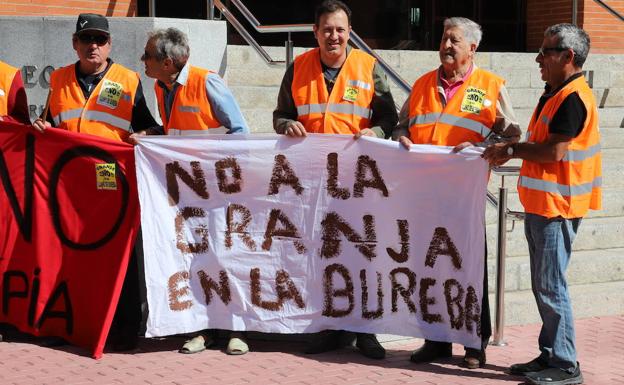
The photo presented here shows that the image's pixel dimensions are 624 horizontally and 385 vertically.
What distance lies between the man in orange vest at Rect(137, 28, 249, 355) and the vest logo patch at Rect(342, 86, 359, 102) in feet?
2.34

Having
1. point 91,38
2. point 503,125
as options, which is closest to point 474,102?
point 503,125

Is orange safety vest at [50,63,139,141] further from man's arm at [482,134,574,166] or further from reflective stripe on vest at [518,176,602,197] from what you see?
reflective stripe on vest at [518,176,602,197]

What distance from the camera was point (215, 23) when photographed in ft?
33.0

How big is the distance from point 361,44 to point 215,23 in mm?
1543

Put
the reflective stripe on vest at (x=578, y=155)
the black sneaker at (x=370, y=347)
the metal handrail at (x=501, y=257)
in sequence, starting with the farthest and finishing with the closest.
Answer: the metal handrail at (x=501, y=257), the black sneaker at (x=370, y=347), the reflective stripe on vest at (x=578, y=155)

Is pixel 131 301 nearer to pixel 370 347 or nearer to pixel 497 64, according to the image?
pixel 370 347

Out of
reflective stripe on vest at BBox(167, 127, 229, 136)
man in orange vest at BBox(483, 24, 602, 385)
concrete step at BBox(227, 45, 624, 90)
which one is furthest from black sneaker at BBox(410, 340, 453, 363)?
concrete step at BBox(227, 45, 624, 90)

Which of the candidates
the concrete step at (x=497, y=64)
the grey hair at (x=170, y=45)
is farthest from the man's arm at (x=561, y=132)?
the concrete step at (x=497, y=64)

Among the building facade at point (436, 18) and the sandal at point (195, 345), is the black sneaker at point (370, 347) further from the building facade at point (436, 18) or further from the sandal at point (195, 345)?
→ the building facade at point (436, 18)

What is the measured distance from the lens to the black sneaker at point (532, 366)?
682 centimetres

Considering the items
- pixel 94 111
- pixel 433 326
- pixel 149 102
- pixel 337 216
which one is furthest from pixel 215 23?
pixel 433 326

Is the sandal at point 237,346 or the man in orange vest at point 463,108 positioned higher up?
the man in orange vest at point 463,108

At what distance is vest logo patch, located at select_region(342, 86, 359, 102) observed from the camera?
23.8 ft

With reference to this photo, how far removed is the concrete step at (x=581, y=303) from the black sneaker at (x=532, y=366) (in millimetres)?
1292
